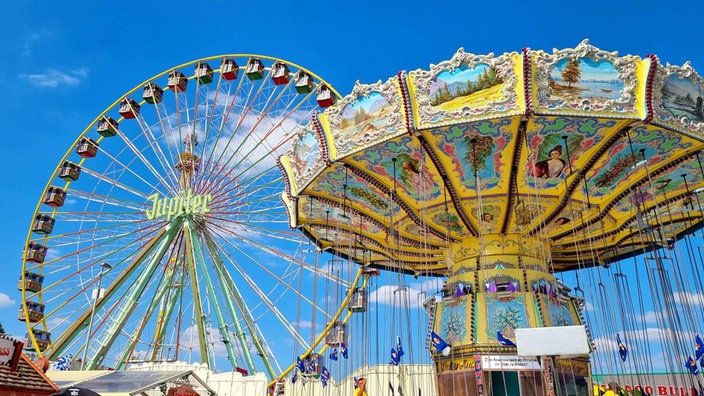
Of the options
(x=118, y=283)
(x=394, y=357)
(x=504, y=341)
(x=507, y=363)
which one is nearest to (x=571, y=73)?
(x=504, y=341)

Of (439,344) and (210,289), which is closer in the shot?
(439,344)

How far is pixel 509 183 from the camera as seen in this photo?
11.2m

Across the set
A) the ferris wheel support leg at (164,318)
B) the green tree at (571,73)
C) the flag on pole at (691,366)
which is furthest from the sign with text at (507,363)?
the ferris wheel support leg at (164,318)

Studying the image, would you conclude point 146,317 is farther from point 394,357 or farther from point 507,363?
point 507,363

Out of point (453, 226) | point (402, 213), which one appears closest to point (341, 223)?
point (402, 213)

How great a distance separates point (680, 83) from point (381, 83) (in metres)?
4.69

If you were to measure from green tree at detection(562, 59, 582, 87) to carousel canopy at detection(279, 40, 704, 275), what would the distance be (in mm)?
20

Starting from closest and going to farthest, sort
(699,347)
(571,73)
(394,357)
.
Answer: (571,73), (699,347), (394,357)

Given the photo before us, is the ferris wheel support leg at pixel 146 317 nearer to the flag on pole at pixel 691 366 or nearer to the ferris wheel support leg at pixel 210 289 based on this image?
the ferris wheel support leg at pixel 210 289

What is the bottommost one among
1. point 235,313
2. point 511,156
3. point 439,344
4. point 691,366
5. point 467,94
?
point 691,366

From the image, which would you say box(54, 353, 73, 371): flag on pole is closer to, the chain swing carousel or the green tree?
the chain swing carousel

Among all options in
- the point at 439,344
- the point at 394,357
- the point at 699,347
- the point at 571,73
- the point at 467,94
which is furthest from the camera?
the point at 439,344

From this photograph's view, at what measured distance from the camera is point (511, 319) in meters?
11.8

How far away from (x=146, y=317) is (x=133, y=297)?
0.83m
